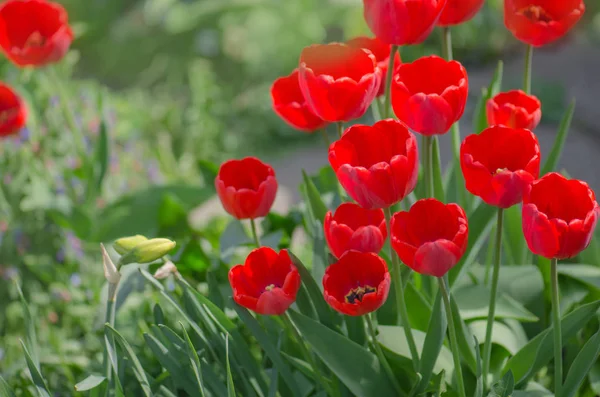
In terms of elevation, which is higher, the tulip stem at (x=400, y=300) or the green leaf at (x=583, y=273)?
the tulip stem at (x=400, y=300)

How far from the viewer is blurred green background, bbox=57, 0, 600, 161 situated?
3742 mm

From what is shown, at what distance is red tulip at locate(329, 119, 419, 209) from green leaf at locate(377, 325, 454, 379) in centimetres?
28

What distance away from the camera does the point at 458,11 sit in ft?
3.72

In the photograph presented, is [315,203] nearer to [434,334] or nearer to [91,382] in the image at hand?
[434,334]

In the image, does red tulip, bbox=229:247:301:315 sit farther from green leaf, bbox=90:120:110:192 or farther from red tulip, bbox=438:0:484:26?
green leaf, bbox=90:120:110:192

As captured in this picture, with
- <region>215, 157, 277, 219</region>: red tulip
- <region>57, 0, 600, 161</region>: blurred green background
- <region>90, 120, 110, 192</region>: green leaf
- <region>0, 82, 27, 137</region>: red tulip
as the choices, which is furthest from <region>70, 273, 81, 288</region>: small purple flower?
<region>57, 0, 600, 161</region>: blurred green background

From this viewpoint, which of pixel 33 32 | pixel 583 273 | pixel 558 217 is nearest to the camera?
pixel 558 217

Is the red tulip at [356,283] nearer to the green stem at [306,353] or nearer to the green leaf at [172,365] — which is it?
the green stem at [306,353]

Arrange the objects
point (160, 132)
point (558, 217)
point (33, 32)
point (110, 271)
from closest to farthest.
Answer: point (558, 217) < point (110, 271) < point (33, 32) < point (160, 132)

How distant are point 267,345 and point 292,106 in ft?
1.17

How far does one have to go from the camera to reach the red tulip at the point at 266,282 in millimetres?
938

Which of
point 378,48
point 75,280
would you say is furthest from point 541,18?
point 75,280

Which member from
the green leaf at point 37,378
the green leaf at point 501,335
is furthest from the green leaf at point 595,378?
the green leaf at point 37,378

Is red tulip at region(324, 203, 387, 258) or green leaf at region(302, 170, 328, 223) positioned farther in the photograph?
green leaf at region(302, 170, 328, 223)
